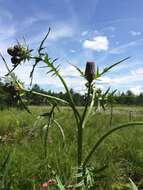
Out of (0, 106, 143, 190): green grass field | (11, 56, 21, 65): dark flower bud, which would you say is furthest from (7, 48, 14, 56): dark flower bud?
(0, 106, 143, 190): green grass field

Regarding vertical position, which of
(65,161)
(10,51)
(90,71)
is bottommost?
(65,161)

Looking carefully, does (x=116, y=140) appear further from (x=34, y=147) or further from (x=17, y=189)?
(x=17, y=189)

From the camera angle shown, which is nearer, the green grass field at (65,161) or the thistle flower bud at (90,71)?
the thistle flower bud at (90,71)

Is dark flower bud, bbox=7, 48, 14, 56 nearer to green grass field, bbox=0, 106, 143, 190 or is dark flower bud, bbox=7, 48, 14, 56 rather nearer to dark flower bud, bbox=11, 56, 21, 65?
dark flower bud, bbox=11, 56, 21, 65

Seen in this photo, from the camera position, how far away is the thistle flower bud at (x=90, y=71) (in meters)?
2.91

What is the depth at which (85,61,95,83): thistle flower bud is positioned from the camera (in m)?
2.91

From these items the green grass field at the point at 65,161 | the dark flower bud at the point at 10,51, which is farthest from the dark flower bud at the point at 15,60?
the green grass field at the point at 65,161

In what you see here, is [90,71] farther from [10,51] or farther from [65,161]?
[65,161]

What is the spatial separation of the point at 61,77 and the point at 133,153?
4465 millimetres

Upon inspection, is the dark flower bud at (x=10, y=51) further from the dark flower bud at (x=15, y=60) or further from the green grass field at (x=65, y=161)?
the green grass field at (x=65, y=161)

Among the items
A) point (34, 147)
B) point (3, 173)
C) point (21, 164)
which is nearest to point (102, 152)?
point (34, 147)

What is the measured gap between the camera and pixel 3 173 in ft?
11.2

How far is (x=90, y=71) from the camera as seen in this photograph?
115 inches

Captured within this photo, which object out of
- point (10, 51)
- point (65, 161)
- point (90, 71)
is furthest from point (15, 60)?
point (65, 161)
